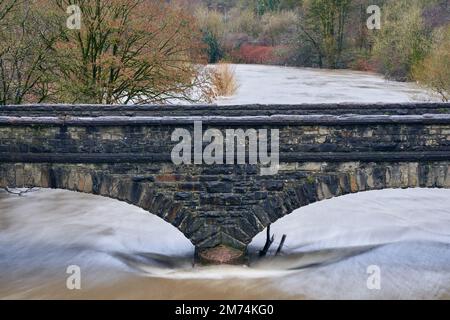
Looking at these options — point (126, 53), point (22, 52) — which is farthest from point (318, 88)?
point (22, 52)

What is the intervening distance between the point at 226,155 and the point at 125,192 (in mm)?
1679

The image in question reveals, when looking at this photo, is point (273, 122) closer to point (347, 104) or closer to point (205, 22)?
point (347, 104)

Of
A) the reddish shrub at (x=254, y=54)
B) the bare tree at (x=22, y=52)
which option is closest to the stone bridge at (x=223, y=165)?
the bare tree at (x=22, y=52)

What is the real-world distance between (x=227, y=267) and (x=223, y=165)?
162 centimetres

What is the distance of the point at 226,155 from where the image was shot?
366 inches

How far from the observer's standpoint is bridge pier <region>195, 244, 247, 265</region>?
9.55 metres

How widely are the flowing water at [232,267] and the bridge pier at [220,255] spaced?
13 cm

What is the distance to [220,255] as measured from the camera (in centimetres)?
955

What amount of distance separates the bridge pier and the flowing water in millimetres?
130

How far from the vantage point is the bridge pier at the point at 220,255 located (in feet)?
31.3

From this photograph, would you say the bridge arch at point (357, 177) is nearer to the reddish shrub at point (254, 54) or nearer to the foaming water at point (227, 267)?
the foaming water at point (227, 267)
